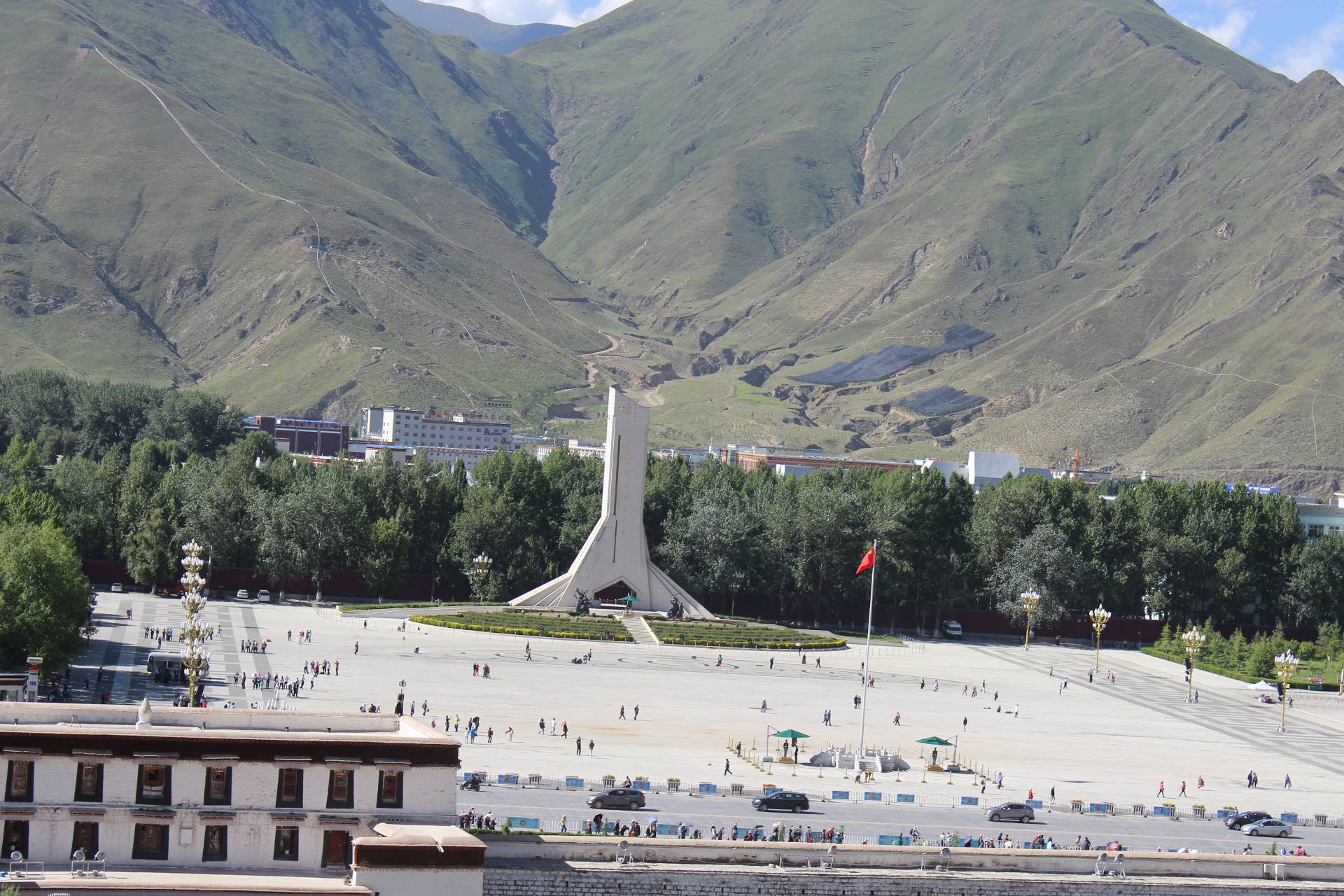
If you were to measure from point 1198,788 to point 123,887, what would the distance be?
36786 mm

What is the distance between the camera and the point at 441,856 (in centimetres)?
2939

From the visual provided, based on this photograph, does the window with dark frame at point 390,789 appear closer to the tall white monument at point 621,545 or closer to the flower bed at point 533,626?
the flower bed at point 533,626

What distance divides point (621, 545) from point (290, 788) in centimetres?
6376

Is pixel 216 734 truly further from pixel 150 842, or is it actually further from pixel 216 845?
pixel 150 842

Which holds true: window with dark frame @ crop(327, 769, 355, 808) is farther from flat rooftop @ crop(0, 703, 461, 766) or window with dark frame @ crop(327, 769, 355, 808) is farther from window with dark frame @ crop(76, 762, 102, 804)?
window with dark frame @ crop(76, 762, 102, 804)

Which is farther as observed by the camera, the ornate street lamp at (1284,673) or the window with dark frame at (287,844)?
the ornate street lamp at (1284,673)

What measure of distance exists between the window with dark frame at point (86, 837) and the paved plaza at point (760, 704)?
18916 mm

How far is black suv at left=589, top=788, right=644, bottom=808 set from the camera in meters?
42.8

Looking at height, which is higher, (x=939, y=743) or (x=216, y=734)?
(x=216, y=734)

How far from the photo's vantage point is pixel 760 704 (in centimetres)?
6644

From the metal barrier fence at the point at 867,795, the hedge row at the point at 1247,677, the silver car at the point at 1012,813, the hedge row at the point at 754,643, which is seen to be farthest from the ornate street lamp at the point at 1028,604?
the silver car at the point at 1012,813

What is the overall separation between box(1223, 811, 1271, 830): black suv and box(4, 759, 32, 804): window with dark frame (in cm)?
3280

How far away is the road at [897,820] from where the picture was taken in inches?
1665

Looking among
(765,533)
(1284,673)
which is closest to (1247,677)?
(1284,673)
